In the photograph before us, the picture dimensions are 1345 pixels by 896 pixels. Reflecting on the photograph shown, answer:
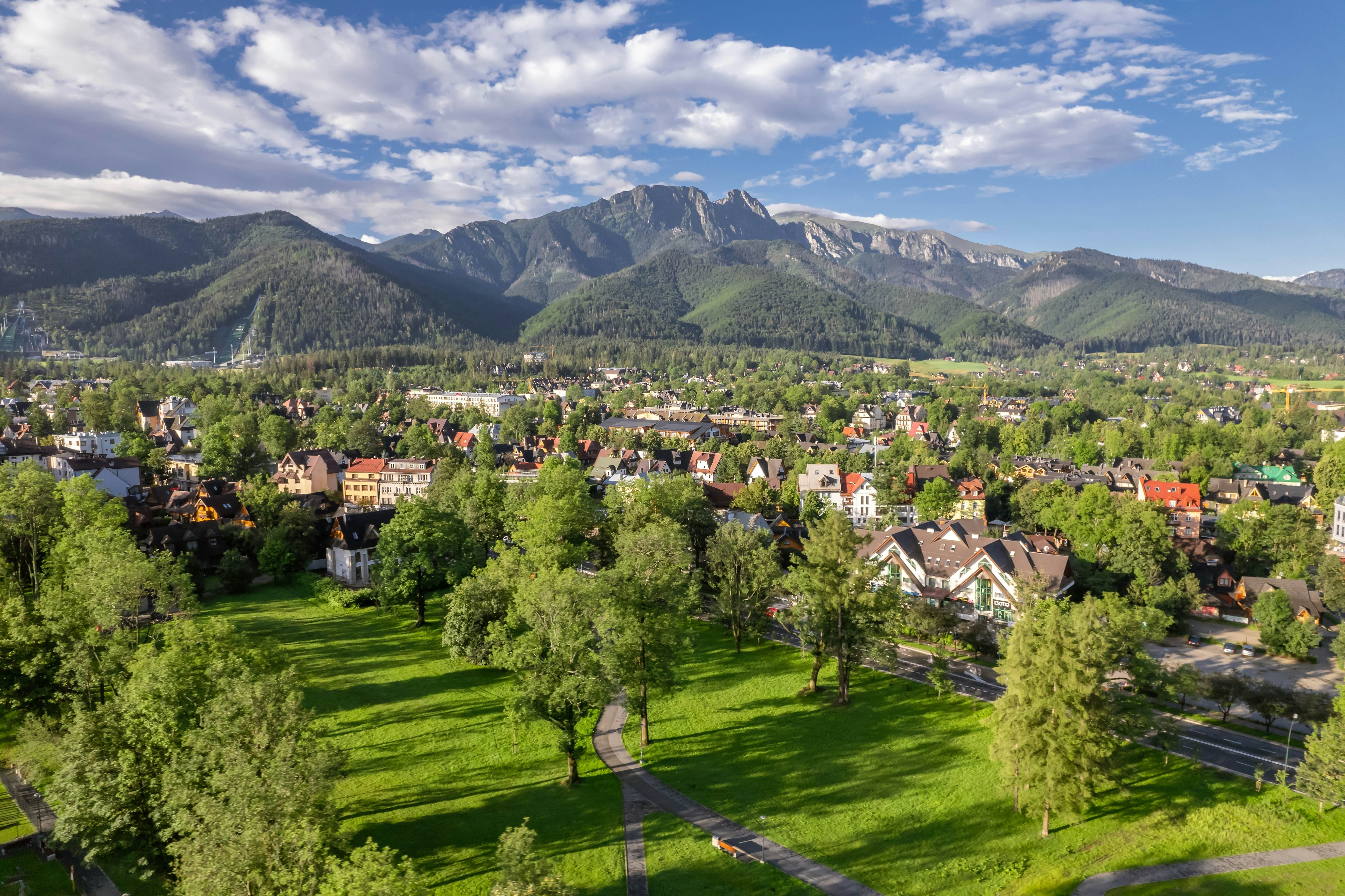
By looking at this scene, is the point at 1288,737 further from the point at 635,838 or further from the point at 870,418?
the point at 870,418

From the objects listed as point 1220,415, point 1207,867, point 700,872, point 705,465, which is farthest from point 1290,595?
point 1220,415

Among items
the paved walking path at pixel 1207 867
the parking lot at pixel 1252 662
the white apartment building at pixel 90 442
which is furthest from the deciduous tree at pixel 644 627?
the white apartment building at pixel 90 442

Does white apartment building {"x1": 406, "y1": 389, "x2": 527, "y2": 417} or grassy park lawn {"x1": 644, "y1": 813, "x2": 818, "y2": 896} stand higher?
white apartment building {"x1": 406, "y1": 389, "x2": 527, "y2": 417}

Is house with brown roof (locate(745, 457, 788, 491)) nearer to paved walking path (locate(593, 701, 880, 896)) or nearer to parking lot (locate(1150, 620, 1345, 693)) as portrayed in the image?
parking lot (locate(1150, 620, 1345, 693))

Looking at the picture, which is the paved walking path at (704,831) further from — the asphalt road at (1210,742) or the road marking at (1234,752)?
the road marking at (1234,752)

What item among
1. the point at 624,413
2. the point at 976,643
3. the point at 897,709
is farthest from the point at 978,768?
the point at 624,413

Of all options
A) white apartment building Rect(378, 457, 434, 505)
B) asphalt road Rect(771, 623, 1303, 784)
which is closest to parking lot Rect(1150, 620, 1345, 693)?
asphalt road Rect(771, 623, 1303, 784)
